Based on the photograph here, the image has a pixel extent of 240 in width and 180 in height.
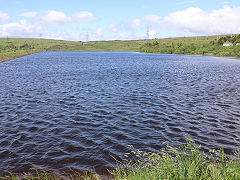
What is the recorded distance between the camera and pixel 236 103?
20578mm

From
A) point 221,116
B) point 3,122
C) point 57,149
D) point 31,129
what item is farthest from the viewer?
point 221,116

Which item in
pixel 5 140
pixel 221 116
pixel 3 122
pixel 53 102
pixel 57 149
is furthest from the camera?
pixel 53 102

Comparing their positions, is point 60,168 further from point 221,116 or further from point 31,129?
point 221,116

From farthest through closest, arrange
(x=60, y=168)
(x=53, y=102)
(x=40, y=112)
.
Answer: (x=53, y=102) < (x=40, y=112) < (x=60, y=168)

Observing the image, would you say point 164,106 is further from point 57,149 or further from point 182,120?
point 57,149

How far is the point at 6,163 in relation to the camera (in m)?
10.1

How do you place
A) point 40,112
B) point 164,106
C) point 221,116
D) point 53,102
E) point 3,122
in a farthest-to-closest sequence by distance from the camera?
point 53,102 < point 164,106 < point 40,112 < point 221,116 < point 3,122

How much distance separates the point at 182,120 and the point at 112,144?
6.55 m

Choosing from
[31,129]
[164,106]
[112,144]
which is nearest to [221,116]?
[164,106]

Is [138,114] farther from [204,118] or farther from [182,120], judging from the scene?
[204,118]

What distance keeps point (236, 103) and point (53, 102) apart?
18578 millimetres

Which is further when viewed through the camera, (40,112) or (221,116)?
(40,112)

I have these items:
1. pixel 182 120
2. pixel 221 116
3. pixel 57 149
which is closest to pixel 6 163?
pixel 57 149

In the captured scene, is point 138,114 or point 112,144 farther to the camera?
point 138,114
